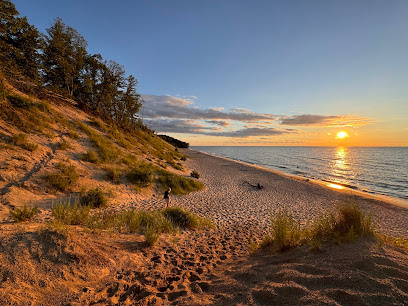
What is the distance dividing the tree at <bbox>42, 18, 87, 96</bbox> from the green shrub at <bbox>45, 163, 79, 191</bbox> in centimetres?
1856

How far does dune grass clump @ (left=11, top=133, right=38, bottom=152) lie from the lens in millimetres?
10859

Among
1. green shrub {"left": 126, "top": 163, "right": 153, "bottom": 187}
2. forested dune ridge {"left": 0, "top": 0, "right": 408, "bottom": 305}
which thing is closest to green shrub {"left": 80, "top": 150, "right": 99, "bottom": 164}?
forested dune ridge {"left": 0, "top": 0, "right": 408, "bottom": 305}

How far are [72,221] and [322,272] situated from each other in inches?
274

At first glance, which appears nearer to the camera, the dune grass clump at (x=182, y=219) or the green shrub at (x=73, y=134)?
the dune grass clump at (x=182, y=219)

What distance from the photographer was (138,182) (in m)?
13.8

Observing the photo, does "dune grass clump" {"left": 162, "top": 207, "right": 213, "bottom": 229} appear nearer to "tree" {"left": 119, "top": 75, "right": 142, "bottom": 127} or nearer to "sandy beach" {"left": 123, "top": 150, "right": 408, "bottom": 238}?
"sandy beach" {"left": 123, "top": 150, "right": 408, "bottom": 238}

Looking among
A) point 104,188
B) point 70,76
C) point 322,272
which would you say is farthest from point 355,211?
point 70,76

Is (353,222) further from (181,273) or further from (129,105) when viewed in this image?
(129,105)

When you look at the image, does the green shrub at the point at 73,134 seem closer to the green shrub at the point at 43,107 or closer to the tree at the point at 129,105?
the green shrub at the point at 43,107

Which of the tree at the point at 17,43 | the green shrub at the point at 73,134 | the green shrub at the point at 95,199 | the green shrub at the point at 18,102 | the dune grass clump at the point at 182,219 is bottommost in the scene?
the dune grass clump at the point at 182,219

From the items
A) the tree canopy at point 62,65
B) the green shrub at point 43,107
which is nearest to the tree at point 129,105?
the tree canopy at point 62,65

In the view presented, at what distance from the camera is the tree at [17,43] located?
13.3 metres

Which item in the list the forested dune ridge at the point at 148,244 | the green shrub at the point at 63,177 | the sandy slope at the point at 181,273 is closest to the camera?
the sandy slope at the point at 181,273

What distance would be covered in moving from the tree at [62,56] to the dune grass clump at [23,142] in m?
16.4
